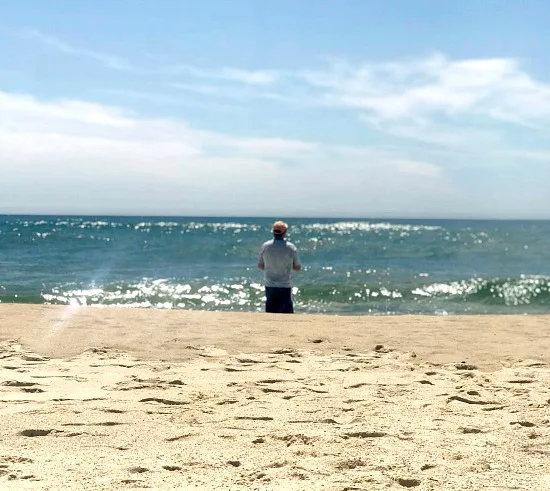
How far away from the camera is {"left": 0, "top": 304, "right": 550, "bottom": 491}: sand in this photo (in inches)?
136

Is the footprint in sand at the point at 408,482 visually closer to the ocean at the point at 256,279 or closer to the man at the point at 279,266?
the man at the point at 279,266

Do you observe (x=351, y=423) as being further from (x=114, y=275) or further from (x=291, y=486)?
(x=114, y=275)

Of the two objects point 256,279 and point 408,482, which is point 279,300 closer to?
point 408,482

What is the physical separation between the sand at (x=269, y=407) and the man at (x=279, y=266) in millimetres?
1231

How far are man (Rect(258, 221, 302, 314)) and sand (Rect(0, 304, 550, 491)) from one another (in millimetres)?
1231

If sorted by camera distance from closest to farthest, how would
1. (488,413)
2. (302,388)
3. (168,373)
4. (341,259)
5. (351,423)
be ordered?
1. (351,423)
2. (488,413)
3. (302,388)
4. (168,373)
5. (341,259)

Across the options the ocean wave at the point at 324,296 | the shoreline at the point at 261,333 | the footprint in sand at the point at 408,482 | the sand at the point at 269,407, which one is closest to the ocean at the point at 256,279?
the ocean wave at the point at 324,296

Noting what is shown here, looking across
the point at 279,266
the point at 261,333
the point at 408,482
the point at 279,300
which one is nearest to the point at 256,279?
the point at 279,300

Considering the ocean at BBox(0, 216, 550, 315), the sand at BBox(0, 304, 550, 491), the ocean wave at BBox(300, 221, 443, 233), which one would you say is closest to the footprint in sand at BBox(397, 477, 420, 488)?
the sand at BBox(0, 304, 550, 491)

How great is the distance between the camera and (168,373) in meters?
5.89

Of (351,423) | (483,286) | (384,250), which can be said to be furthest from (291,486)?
(384,250)

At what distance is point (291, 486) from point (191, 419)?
130 cm

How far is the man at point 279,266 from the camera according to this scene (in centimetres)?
920

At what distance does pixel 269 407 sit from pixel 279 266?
4.61 metres
